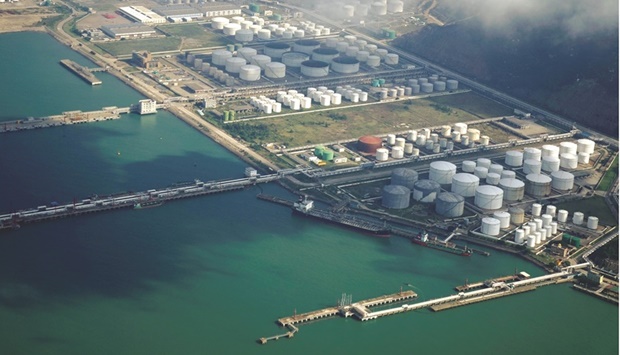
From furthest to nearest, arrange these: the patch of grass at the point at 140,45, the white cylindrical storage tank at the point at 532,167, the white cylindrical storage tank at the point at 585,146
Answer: the patch of grass at the point at 140,45, the white cylindrical storage tank at the point at 585,146, the white cylindrical storage tank at the point at 532,167

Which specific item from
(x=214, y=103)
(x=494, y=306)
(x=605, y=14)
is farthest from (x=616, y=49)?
(x=494, y=306)

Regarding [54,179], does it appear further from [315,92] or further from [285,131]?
[315,92]

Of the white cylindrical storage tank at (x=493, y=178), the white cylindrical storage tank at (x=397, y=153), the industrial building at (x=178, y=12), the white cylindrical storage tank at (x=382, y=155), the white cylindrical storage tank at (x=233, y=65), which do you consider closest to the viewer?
the white cylindrical storage tank at (x=493, y=178)

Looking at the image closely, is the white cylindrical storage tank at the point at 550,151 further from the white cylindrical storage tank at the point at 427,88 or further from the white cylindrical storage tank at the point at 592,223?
the white cylindrical storage tank at the point at 427,88

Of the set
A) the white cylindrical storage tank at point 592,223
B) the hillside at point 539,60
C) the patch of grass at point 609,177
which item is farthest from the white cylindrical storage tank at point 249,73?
the white cylindrical storage tank at point 592,223

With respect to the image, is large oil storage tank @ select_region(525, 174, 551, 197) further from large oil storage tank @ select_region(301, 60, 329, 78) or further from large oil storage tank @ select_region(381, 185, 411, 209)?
large oil storage tank @ select_region(301, 60, 329, 78)

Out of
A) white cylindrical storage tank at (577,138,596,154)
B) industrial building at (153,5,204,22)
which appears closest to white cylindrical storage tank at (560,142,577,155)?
white cylindrical storage tank at (577,138,596,154)
